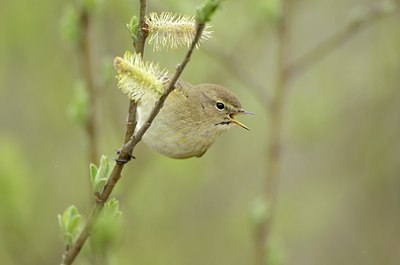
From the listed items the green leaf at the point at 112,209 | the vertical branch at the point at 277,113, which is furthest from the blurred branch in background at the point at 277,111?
the green leaf at the point at 112,209

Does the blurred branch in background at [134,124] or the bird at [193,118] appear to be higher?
the bird at [193,118]

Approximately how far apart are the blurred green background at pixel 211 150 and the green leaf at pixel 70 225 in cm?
245

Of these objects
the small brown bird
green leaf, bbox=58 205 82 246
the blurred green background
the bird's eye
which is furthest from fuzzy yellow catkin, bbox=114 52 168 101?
the blurred green background

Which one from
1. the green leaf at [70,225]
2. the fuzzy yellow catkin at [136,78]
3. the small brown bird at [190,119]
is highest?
the small brown bird at [190,119]

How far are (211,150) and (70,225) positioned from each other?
3.75 meters

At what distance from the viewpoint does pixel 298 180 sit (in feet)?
25.7

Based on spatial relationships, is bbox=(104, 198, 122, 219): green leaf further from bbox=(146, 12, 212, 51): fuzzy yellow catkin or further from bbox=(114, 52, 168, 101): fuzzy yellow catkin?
bbox=(146, 12, 212, 51): fuzzy yellow catkin

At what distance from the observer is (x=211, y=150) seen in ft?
21.9

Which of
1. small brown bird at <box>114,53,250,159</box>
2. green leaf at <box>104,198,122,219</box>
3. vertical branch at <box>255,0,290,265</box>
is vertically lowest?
green leaf at <box>104,198,122,219</box>

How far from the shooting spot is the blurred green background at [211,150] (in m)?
6.01

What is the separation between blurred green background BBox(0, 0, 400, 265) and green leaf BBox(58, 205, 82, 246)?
2.45m

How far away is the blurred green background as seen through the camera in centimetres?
601

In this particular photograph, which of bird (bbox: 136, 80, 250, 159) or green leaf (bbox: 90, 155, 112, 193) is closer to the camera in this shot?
green leaf (bbox: 90, 155, 112, 193)

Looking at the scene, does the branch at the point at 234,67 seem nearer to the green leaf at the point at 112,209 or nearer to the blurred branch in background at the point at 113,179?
the green leaf at the point at 112,209
